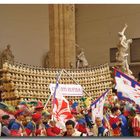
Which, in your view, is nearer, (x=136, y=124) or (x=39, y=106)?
(x=136, y=124)

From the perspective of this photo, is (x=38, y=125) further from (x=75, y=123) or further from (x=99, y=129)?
(x=99, y=129)

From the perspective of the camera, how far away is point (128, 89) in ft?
26.6

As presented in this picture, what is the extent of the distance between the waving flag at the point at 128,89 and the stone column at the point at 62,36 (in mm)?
4094

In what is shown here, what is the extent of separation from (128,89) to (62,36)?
4.44 metres

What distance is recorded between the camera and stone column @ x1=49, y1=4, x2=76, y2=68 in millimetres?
12305

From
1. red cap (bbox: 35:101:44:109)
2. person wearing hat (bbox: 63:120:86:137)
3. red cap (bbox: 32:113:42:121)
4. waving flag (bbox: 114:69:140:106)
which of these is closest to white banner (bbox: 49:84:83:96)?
red cap (bbox: 35:101:44:109)

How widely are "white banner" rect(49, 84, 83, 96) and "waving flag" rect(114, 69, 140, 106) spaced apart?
3.20ft

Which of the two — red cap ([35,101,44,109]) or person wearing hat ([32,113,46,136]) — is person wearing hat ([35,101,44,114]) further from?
person wearing hat ([32,113,46,136])

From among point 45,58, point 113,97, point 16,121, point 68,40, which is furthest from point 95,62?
point 16,121

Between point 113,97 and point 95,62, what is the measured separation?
10.7 meters

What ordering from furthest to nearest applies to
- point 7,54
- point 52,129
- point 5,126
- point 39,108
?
point 7,54 < point 39,108 < point 52,129 < point 5,126

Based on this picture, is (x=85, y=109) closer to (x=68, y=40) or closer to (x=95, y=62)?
(x=68, y=40)

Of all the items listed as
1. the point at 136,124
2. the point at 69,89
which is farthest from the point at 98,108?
the point at 69,89

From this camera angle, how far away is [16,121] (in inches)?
301
